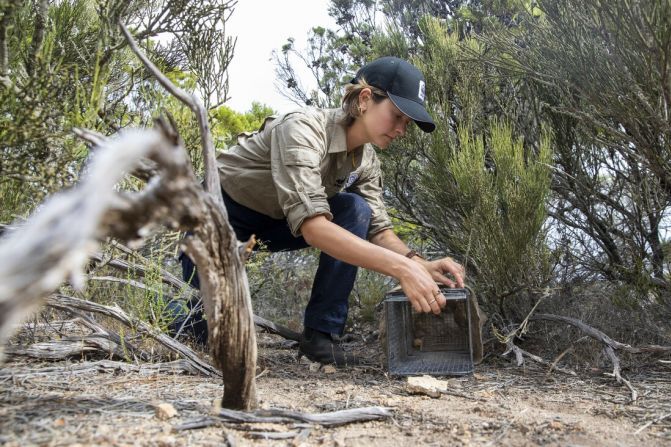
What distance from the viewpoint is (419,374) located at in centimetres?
299

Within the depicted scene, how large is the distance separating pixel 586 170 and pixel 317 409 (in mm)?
2543

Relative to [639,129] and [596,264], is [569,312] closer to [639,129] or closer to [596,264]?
[596,264]

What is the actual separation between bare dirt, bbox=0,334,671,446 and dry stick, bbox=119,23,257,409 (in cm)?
14

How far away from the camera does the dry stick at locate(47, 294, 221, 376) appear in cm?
268

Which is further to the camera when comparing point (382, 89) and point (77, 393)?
point (382, 89)

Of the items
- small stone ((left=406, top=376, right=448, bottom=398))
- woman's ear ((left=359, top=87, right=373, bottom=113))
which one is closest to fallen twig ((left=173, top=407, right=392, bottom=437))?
small stone ((left=406, top=376, right=448, bottom=398))

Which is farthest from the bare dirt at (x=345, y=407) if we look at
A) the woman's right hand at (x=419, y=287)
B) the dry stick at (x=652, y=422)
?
the woman's right hand at (x=419, y=287)

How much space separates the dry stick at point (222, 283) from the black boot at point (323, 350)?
4.45 feet

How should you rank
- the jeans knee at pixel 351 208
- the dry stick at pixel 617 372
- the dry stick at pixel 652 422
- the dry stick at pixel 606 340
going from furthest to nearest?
the jeans knee at pixel 351 208 → the dry stick at pixel 606 340 → the dry stick at pixel 617 372 → the dry stick at pixel 652 422

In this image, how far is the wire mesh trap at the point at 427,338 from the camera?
10.3ft

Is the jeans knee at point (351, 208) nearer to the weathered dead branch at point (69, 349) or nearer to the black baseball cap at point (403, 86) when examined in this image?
the black baseball cap at point (403, 86)

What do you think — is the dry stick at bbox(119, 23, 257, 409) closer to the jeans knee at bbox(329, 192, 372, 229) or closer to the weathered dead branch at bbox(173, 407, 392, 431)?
the weathered dead branch at bbox(173, 407, 392, 431)

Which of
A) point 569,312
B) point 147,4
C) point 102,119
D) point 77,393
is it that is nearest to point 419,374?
point 569,312

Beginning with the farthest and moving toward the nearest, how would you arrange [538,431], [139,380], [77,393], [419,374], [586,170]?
1. [586,170]
2. [419,374]
3. [139,380]
4. [77,393]
5. [538,431]
